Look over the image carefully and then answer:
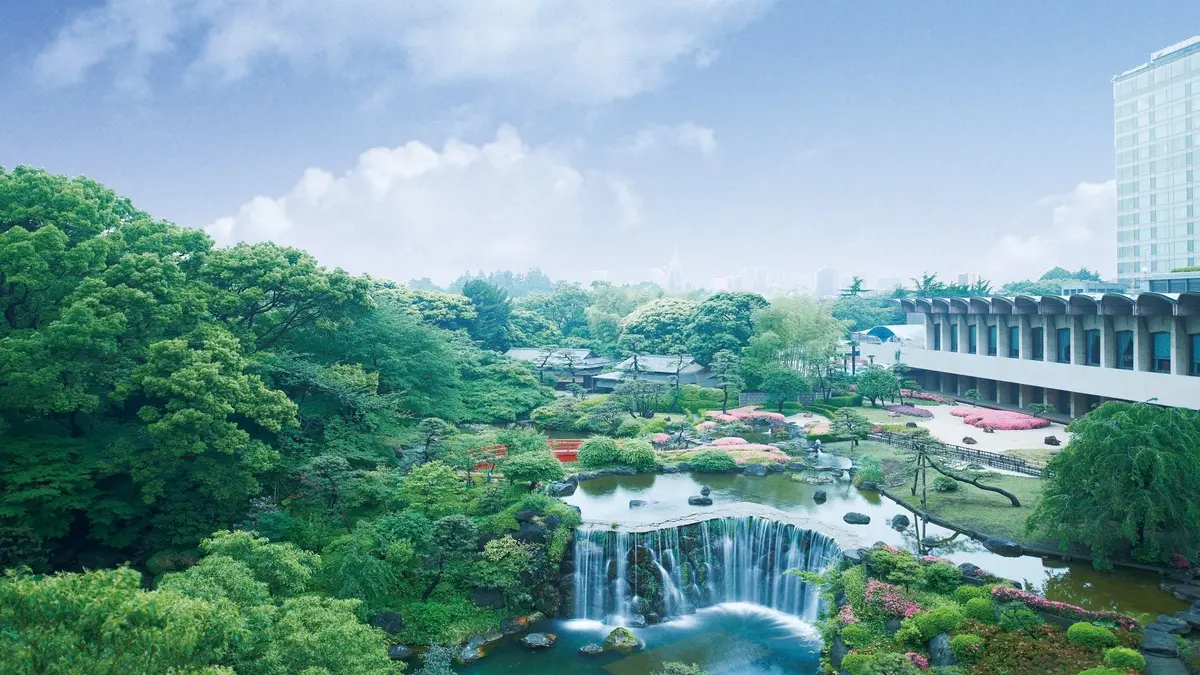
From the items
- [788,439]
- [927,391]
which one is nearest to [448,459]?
[788,439]

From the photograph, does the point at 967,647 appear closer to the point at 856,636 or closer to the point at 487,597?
the point at 856,636

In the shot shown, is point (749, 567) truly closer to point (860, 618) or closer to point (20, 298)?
point (860, 618)

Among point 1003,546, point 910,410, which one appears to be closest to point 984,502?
point 1003,546

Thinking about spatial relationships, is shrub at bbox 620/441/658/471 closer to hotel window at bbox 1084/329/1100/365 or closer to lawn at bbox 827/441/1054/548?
lawn at bbox 827/441/1054/548

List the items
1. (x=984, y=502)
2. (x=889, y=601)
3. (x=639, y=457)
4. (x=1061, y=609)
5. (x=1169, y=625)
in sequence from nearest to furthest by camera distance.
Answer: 1. (x=1169, y=625)
2. (x=1061, y=609)
3. (x=889, y=601)
4. (x=984, y=502)
5. (x=639, y=457)

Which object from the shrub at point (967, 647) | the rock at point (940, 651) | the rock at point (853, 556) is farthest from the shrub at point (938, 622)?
the rock at point (853, 556)

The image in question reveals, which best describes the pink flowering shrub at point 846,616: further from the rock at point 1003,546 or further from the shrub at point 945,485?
the shrub at point 945,485

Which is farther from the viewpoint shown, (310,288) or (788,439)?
(788,439)
